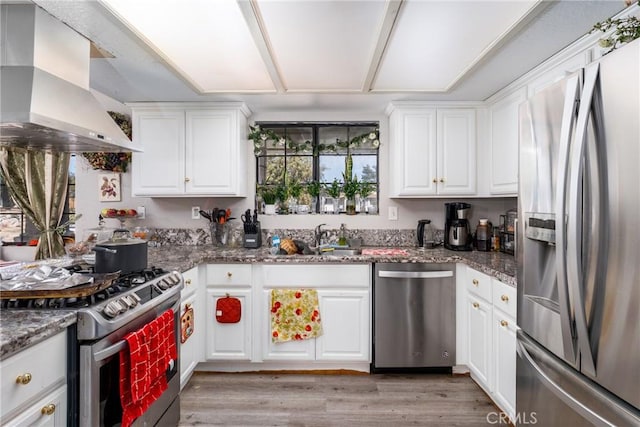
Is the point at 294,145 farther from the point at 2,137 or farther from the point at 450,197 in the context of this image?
the point at 2,137

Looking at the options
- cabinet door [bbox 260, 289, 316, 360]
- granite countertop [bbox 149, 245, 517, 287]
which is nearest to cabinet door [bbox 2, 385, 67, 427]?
granite countertop [bbox 149, 245, 517, 287]

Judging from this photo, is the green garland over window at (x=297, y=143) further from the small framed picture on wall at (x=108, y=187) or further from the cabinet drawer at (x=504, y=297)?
the cabinet drawer at (x=504, y=297)

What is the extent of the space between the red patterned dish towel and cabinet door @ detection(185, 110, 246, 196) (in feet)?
4.69

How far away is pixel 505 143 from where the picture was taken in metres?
2.52

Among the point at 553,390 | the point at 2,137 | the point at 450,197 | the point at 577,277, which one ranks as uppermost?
the point at 2,137

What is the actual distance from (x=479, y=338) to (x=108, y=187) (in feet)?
11.3

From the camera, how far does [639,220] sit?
0.90 metres

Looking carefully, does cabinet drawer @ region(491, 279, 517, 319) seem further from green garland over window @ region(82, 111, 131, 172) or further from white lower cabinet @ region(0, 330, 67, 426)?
green garland over window @ region(82, 111, 131, 172)

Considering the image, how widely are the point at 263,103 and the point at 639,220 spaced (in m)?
2.60

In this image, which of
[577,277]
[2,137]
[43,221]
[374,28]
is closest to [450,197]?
[374,28]

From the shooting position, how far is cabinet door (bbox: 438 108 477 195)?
2.82 meters

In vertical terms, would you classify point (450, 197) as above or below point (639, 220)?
above

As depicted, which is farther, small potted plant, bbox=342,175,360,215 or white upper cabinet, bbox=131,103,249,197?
small potted plant, bbox=342,175,360,215

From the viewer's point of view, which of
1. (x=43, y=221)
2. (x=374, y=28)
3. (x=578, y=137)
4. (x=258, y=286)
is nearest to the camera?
(x=578, y=137)
